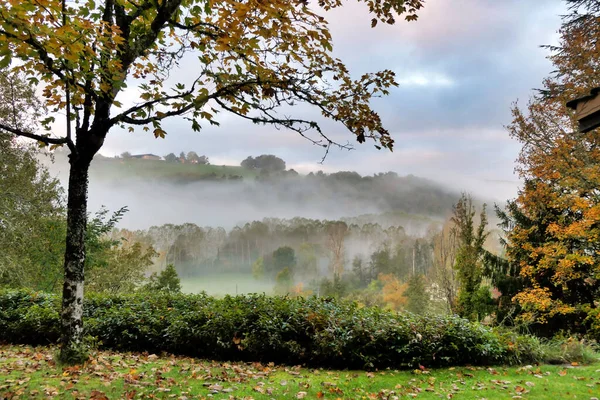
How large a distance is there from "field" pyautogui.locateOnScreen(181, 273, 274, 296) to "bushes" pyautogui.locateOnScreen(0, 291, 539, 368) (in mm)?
43364

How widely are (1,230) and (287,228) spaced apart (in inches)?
2145

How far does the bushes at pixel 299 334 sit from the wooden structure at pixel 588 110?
3.96 m

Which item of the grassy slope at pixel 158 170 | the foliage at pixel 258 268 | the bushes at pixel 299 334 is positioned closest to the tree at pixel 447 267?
the bushes at pixel 299 334

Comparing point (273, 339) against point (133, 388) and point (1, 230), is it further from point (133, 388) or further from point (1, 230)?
point (1, 230)

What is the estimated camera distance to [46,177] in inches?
645

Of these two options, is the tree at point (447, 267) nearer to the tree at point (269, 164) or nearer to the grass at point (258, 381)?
the grass at point (258, 381)

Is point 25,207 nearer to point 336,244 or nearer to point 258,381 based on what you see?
point 258,381

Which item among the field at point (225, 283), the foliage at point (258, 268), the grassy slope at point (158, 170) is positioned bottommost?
the field at point (225, 283)

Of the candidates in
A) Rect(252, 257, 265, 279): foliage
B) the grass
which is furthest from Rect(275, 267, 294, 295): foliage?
the grass

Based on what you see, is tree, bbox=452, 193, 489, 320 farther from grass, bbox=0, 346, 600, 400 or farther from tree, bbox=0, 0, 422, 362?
tree, bbox=0, 0, 422, 362

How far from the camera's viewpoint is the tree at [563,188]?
11.7m

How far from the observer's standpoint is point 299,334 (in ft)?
20.5

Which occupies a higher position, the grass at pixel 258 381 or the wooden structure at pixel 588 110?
the wooden structure at pixel 588 110

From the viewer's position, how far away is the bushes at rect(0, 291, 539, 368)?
19.6ft
